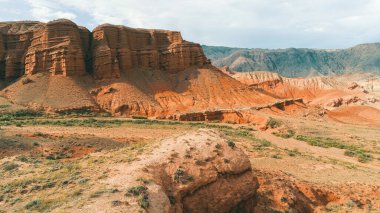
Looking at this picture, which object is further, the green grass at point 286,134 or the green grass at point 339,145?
the green grass at point 286,134

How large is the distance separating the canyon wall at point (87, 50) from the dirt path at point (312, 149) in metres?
30.7

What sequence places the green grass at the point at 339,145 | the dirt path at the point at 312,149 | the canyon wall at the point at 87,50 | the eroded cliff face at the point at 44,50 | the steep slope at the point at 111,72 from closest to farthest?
the dirt path at the point at 312,149 < the green grass at the point at 339,145 < the steep slope at the point at 111,72 < the eroded cliff face at the point at 44,50 < the canyon wall at the point at 87,50

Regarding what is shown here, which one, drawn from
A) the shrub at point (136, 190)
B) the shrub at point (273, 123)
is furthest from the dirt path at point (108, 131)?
the shrub at point (136, 190)

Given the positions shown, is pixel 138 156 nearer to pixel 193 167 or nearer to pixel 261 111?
pixel 193 167

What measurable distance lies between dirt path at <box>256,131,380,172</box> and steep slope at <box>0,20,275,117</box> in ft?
63.5

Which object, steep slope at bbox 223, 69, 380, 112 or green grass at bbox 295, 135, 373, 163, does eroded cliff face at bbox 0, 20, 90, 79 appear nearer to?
green grass at bbox 295, 135, 373, 163

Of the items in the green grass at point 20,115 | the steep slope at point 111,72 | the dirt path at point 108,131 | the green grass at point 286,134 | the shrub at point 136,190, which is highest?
the steep slope at point 111,72

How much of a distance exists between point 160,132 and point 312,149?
1585 centimetres

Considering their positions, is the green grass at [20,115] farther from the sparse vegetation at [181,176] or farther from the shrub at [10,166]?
the sparse vegetation at [181,176]

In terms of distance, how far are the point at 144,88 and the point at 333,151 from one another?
36.1 meters

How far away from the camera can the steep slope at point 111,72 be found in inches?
2191

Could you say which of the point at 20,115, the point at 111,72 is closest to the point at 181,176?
the point at 20,115

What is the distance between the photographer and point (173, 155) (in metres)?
13.9

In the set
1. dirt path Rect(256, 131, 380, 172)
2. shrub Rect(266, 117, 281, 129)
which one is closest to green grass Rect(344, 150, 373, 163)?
dirt path Rect(256, 131, 380, 172)
